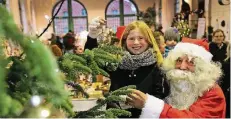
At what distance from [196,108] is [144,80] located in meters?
0.32

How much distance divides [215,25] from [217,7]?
1.23 feet

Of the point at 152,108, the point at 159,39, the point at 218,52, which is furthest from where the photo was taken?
the point at 218,52

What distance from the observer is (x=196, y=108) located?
1.41m

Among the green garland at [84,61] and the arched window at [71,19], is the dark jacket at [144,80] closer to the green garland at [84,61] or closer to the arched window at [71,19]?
the green garland at [84,61]

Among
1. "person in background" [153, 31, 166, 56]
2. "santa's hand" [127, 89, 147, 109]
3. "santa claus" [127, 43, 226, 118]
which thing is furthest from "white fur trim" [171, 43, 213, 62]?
"santa's hand" [127, 89, 147, 109]

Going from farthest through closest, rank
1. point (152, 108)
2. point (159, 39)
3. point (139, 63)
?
point (159, 39), point (139, 63), point (152, 108)

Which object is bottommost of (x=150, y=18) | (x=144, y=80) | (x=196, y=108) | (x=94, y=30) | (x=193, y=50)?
(x=196, y=108)

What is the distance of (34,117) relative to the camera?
0.44 meters

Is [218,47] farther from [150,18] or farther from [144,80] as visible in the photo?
[150,18]

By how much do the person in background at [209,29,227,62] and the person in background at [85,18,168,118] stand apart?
7.60ft

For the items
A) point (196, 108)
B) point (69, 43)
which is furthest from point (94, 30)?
point (69, 43)

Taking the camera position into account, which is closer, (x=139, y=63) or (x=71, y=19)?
(x=139, y=63)

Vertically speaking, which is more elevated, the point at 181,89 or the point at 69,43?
the point at 69,43

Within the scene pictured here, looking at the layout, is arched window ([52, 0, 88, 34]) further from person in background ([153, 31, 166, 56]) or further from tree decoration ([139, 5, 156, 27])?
tree decoration ([139, 5, 156, 27])
